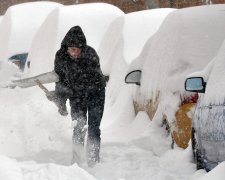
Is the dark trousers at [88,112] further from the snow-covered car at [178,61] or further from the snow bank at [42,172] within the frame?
the snow bank at [42,172]

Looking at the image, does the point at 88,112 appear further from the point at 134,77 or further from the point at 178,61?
the point at 178,61

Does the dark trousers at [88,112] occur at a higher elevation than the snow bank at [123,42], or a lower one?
higher

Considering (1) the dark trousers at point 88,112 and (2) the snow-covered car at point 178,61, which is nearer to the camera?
(2) the snow-covered car at point 178,61

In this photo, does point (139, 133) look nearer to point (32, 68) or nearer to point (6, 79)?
point (6, 79)

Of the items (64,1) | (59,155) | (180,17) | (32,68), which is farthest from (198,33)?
(64,1)

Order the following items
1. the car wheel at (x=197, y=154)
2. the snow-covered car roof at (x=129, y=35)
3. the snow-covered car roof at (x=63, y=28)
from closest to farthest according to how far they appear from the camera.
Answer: the car wheel at (x=197, y=154)
the snow-covered car roof at (x=129, y=35)
the snow-covered car roof at (x=63, y=28)

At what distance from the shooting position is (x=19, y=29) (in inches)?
653

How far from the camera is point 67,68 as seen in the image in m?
7.98

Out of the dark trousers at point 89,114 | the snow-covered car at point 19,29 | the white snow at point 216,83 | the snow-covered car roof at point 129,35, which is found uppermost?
the white snow at point 216,83

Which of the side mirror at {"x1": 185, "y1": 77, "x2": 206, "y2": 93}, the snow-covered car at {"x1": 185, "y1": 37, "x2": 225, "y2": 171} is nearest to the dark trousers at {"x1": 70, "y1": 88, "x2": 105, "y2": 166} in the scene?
the snow-covered car at {"x1": 185, "y1": 37, "x2": 225, "y2": 171}

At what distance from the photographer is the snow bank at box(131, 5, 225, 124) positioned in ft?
24.0

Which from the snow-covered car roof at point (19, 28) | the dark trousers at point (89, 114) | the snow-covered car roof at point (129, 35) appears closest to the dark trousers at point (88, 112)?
the dark trousers at point (89, 114)

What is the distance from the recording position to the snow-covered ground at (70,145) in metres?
6.04

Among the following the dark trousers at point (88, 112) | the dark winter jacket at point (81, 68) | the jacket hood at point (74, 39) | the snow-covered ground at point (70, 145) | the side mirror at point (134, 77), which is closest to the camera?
the snow-covered ground at point (70, 145)
